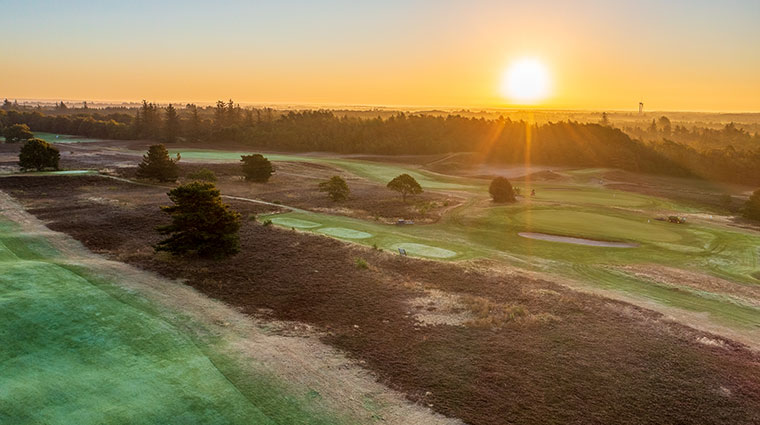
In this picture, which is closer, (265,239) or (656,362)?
(656,362)

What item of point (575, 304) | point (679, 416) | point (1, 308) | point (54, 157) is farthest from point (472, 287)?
Answer: point (54, 157)

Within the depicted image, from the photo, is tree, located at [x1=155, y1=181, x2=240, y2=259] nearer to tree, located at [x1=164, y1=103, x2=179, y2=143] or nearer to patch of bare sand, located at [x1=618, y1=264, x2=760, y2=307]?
patch of bare sand, located at [x1=618, y1=264, x2=760, y2=307]

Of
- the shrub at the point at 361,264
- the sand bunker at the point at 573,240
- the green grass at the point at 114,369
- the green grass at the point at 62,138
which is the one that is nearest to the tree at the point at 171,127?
the green grass at the point at 62,138

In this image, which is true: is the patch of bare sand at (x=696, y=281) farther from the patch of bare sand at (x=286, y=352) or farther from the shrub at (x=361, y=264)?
the patch of bare sand at (x=286, y=352)

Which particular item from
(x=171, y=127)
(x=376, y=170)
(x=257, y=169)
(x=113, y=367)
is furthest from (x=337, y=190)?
(x=171, y=127)

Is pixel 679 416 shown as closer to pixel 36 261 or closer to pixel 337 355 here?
pixel 337 355

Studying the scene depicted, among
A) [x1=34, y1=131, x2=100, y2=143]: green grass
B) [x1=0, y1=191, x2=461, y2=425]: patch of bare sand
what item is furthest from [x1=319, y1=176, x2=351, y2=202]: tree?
[x1=34, y1=131, x2=100, y2=143]: green grass
